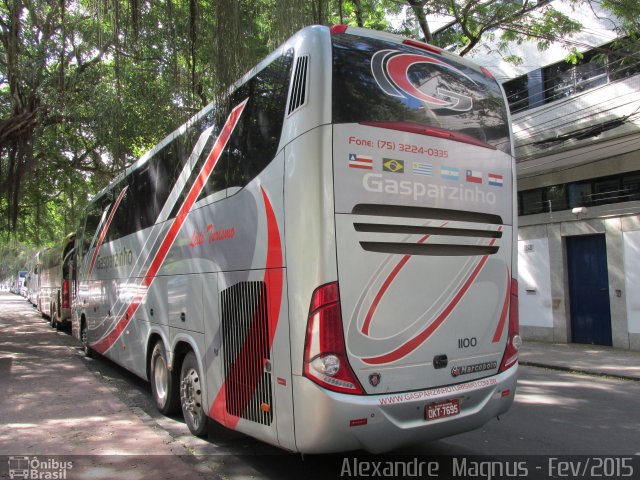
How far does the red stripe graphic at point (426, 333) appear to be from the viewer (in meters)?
3.61

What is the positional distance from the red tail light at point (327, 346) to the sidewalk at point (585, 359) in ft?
25.0

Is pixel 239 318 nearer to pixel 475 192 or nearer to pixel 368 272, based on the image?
pixel 368 272

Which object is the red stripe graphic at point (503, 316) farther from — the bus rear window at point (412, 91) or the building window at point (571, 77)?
the building window at point (571, 77)

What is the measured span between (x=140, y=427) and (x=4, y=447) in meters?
1.25

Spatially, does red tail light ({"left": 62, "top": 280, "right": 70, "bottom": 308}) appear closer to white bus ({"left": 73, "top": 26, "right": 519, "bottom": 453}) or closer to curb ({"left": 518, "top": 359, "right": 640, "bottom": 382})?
white bus ({"left": 73, "top": 26, "right": 519, "bottom": 453})

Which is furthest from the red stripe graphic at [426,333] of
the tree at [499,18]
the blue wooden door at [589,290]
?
the blue wooden door at [589,290]

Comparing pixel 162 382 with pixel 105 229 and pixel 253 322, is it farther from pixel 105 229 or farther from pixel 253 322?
pixel 105 229

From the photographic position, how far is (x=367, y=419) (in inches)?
135

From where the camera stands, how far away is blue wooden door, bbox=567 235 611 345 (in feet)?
39.9

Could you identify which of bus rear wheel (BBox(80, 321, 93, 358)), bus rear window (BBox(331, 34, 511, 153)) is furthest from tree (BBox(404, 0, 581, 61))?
bus rear wheel (BBox(80, 321, 93, 358))

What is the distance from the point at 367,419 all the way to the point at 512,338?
175cm

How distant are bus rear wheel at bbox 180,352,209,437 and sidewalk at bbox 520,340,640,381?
302 inches

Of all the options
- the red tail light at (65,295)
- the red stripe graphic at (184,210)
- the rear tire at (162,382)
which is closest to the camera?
the red stripe graphic at (184,210)

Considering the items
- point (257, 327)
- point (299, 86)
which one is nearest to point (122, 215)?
point (257, 327)
